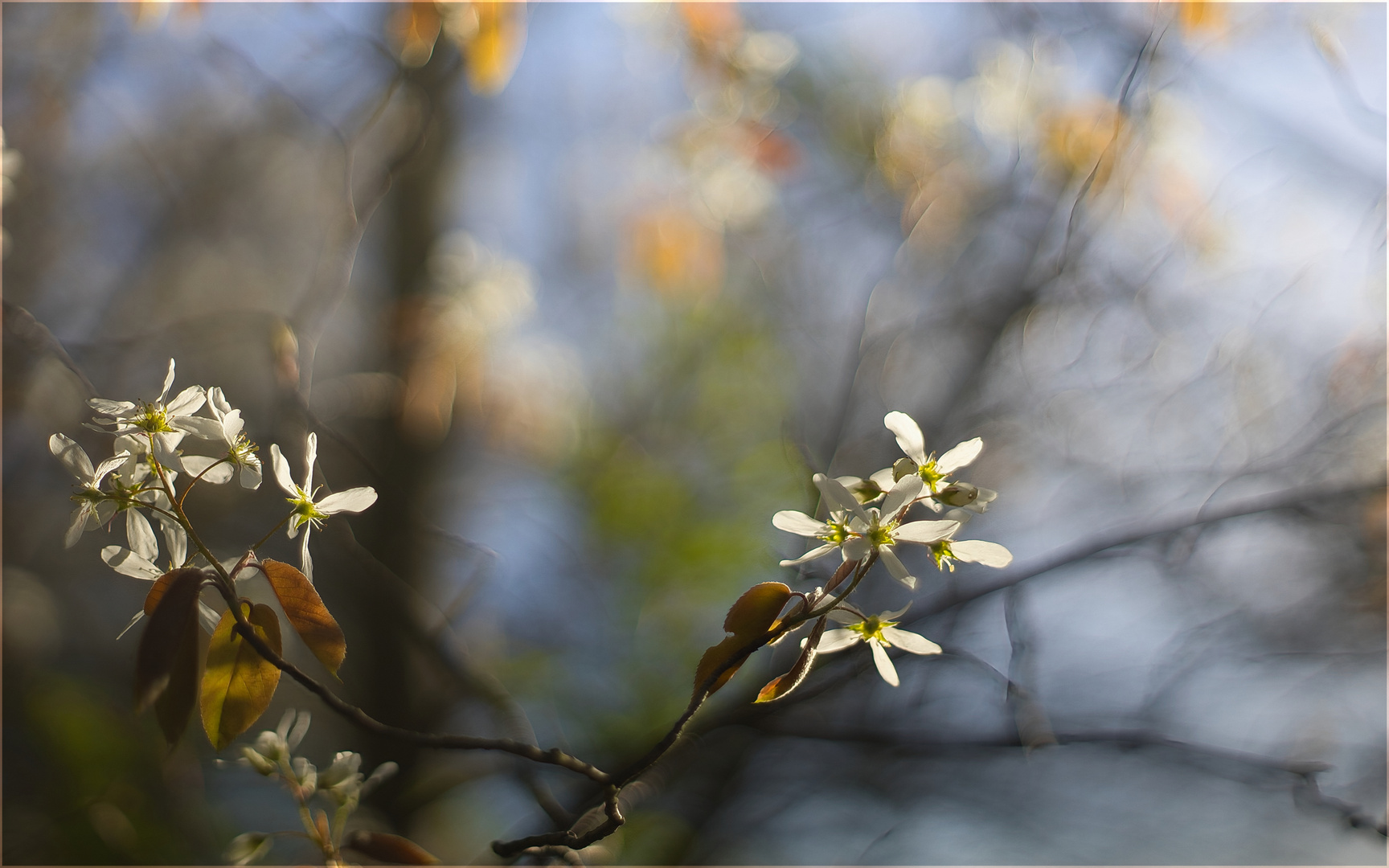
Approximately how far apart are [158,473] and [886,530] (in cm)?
48

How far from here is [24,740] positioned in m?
1.50

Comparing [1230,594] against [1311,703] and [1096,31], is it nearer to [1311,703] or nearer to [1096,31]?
[1311,703]

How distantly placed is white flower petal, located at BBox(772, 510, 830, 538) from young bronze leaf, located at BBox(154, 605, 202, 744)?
0.35 meters

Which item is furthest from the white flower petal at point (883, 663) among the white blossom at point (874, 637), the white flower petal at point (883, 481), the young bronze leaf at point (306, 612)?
the young bronze leaf at point (306, 612)

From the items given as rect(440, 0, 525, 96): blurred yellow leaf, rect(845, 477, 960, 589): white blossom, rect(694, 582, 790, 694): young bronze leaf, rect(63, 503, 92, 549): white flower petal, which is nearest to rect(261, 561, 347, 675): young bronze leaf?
rect(63, 503, 92, 549): white flower petal

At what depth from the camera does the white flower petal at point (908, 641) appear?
19.6 inches

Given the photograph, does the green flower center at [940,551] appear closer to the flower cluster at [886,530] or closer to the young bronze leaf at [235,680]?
the flower cluster at [886,530]

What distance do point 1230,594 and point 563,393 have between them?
167 cm

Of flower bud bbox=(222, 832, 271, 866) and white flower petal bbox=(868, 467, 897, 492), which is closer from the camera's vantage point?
white flower petal bbox=(868, 467, 897, 492)

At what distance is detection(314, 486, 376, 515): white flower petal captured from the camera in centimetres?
52

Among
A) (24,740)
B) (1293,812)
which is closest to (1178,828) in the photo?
(1293,812)

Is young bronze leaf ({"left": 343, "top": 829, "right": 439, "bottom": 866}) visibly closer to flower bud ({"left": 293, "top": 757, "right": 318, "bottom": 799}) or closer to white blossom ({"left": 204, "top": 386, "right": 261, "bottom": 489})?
flower bud ({"left": 293, "top": 757, "right": 318, "bottom": 799})

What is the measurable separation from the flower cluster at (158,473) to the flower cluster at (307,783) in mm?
228

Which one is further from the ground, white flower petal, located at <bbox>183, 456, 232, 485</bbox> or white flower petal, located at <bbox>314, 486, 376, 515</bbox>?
white flower petal, located at <bbox>314, 486, 376, 515</bbox>
